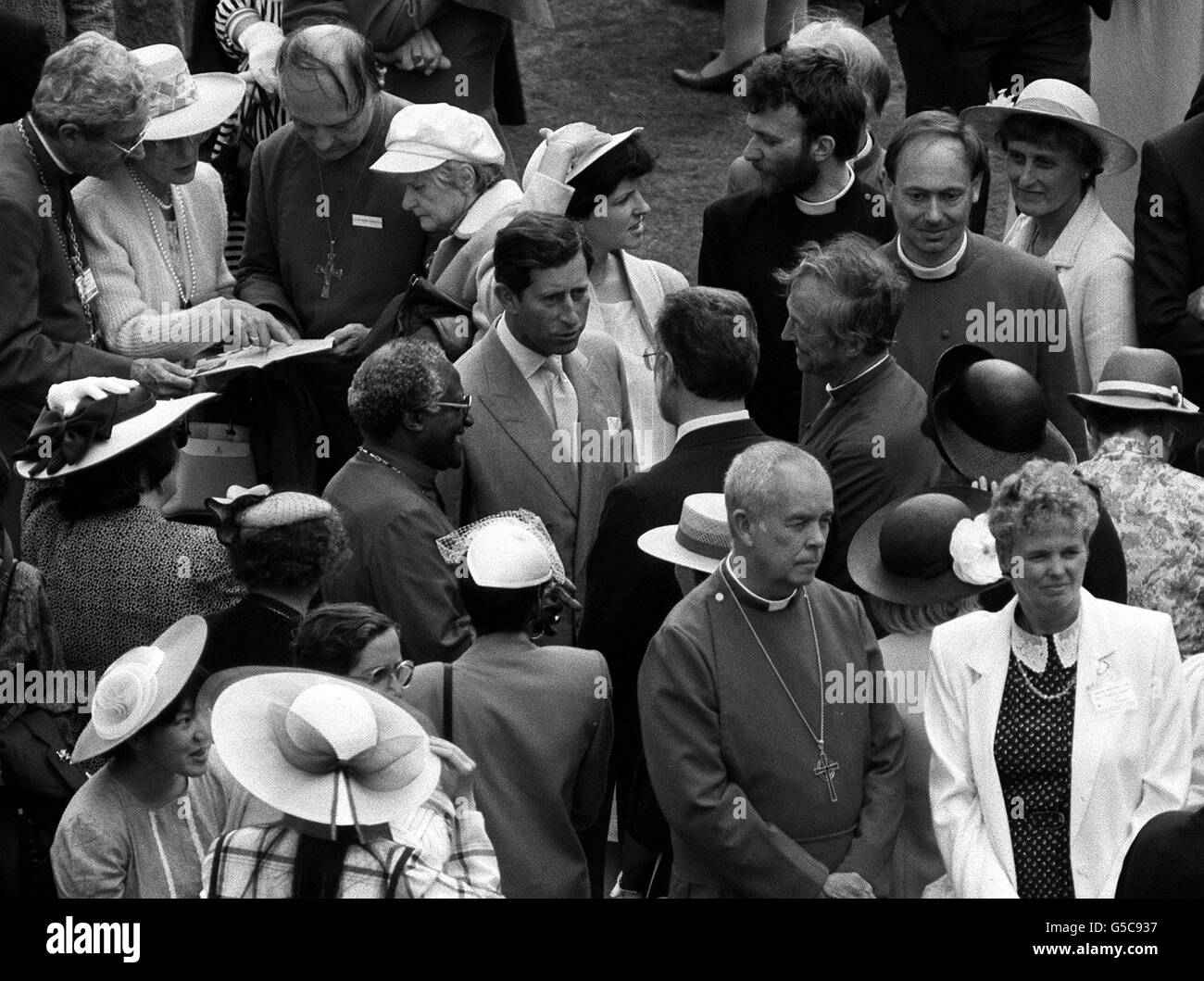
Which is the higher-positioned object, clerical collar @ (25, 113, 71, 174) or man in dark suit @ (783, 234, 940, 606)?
clerical collar @ (25, 113, 71, 174)

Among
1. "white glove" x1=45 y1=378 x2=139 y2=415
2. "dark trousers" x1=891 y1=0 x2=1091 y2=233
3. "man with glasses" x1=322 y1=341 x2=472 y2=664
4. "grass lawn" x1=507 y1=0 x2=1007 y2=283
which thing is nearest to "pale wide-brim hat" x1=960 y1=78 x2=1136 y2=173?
"dark trousers" x1=891 y1=0 x2=1091 y2=233

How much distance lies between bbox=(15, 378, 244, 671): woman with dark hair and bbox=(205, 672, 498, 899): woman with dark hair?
112cm

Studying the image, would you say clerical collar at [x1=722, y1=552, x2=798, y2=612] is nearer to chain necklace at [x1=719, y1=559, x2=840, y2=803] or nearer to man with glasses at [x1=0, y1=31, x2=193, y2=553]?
chain necklace at [x1=719, y1=559, x2=840, y2=803]

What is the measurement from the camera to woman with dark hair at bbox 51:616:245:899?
4.12 m

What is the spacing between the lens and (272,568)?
4660 millimetres

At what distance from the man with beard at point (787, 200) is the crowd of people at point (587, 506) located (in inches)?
0.6

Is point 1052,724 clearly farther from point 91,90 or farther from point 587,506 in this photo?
point 91,90

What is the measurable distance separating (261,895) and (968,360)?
247cm

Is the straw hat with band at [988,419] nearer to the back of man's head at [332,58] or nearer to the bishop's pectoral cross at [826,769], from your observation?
the bishop's pectoral cross at [826,769]

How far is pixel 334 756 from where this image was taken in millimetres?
3588

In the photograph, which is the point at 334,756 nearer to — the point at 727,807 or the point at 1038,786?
the point at 727,807

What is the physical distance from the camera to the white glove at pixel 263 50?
24.1ft

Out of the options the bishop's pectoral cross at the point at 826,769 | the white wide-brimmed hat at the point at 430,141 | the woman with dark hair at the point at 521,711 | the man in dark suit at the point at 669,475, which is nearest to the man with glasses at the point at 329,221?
the white wide-brimmed hat at the point at 430,141

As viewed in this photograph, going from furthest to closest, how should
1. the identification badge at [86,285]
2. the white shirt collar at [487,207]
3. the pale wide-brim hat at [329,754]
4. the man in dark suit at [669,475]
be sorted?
1. the white shirt collar at [487,207]
2. the identification badge at [86,285]
3. the man in dark suit at [669,475]
4. the pale wide-brim hat at [329,754]
